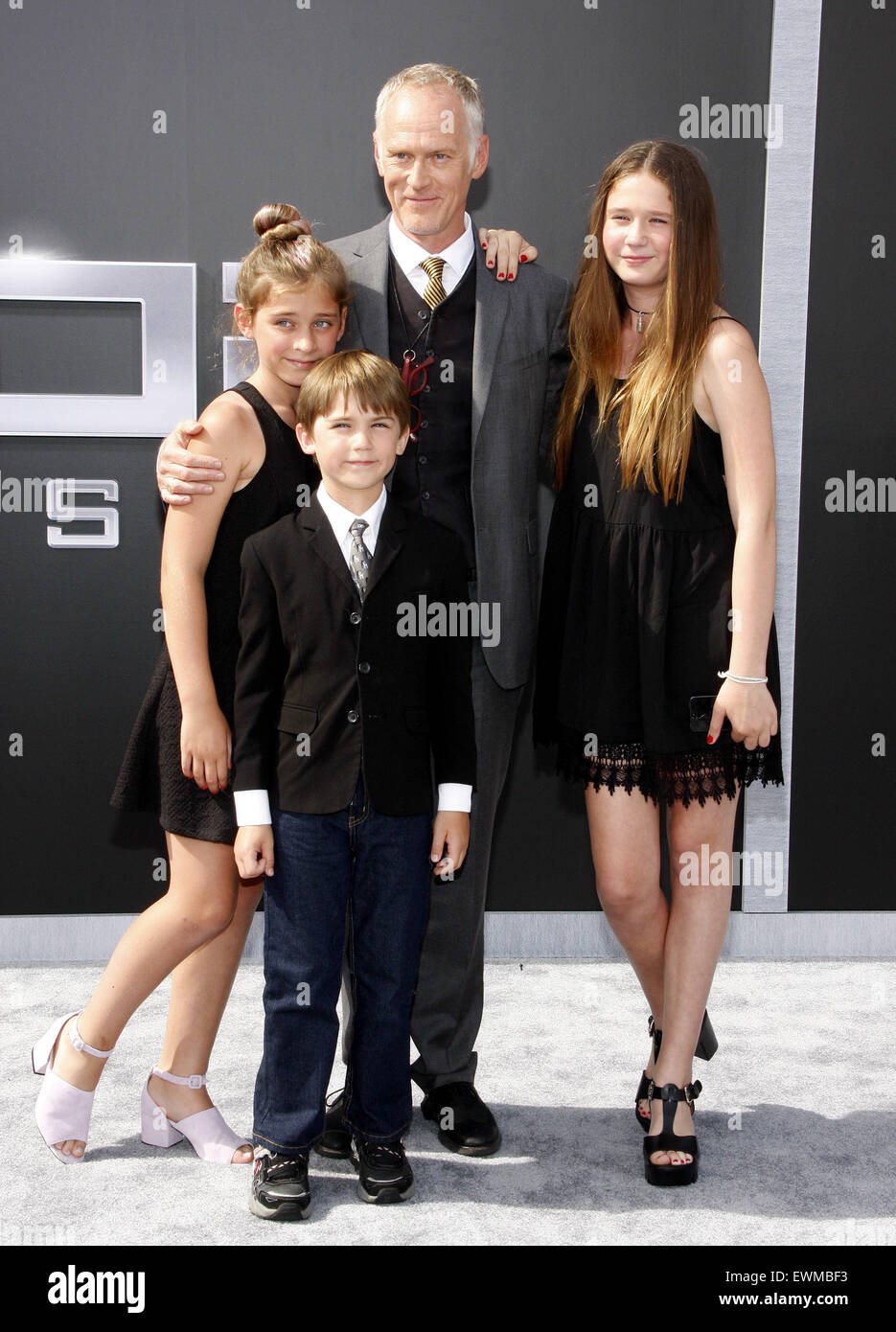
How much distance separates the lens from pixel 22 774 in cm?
318

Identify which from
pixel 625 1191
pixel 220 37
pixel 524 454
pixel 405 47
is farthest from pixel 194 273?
pixel 625 1191

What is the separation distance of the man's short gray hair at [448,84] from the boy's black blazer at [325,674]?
2.73 ft

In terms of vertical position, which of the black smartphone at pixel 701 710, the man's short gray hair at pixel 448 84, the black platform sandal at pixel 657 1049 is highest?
the man's short gray hair at pixel 448 84

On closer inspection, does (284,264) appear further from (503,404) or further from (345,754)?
(345,754)

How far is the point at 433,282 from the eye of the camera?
2.21 metres

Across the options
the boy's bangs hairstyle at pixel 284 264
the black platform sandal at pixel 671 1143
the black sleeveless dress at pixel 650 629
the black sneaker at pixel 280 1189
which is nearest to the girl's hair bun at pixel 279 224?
the boy's bangs hairstyle at pixel 284 264

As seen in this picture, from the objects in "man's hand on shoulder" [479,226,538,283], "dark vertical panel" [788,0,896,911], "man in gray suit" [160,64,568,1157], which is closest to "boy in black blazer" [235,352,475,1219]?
"man in gray suit" [160,64,568,1157]

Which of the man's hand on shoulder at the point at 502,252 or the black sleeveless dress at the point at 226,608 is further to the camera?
the man's hand on shoulder at the point at 502,252

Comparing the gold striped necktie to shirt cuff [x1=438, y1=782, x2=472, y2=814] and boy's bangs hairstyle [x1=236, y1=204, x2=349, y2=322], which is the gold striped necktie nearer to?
boy's bangs hairstyle [x1=236, y1=204, x2=349, y2=322]

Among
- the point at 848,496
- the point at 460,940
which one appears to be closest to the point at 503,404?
the point at 460,940

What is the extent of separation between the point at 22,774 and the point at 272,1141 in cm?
161

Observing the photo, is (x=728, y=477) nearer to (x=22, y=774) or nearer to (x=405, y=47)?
(x=405, y=47)

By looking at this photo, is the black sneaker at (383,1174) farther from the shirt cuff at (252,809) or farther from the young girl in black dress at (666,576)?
the shirt cuff at (252,809)

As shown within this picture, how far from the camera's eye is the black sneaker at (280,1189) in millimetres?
1896
